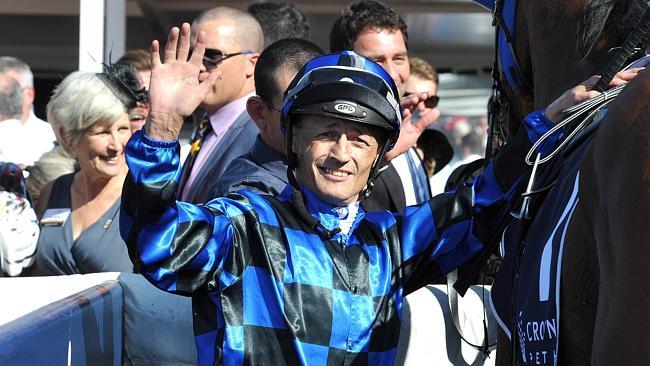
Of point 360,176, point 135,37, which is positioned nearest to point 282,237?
point 360,176

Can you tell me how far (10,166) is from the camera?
13.6 ft

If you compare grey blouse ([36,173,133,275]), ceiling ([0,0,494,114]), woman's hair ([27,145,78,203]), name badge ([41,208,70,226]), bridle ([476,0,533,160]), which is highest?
ceiling ([0,0,494,114])

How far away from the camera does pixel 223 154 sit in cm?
381

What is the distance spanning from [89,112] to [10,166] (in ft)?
1.38

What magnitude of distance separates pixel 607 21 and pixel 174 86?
1.06 meters

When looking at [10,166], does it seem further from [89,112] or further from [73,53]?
[73,53]

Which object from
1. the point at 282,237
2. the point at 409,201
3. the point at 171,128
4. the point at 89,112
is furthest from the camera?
the point at 89,112

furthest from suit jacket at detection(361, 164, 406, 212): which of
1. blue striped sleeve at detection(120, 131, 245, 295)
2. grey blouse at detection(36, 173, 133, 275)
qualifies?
blue striped sleeve at detection(120, 131, 245, 295)

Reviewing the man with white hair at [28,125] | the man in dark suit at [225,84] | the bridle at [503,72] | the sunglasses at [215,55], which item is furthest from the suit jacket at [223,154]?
the man with white hair at [28,125]

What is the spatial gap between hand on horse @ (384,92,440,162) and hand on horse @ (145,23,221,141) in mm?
986

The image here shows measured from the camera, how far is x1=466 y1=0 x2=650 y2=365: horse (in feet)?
5.54

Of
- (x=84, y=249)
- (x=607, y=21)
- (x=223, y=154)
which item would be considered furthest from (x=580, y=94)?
(x=84, y=249)

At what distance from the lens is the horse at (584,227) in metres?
1.69

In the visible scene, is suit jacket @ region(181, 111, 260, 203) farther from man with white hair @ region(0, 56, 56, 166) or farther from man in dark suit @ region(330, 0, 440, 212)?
man with white hair @ region(0, 56, 56, 166)
